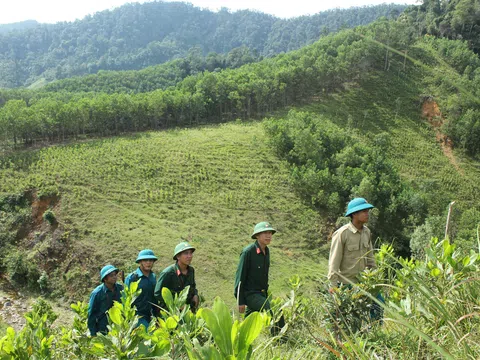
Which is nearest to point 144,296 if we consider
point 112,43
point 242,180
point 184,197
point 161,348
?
point 161,348

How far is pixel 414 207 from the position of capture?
3109 cm

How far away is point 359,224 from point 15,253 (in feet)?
81.4

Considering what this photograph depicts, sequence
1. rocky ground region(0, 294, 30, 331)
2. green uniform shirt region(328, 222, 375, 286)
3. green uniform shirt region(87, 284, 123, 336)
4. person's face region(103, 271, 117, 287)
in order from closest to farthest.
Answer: green uniform shirt region(328, 222, 375, 286) → green uniform shirt region(87, 284, 123, 336) → person's face region(103, 271, 117, 287) → rocky ground region(0, 294, 30, 331)

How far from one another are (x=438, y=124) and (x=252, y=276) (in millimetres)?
51104

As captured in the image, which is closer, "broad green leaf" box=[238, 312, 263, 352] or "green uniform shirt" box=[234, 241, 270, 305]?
"broad green leaf" box=[238, 312, 263, 352]

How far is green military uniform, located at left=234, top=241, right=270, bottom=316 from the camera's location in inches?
154

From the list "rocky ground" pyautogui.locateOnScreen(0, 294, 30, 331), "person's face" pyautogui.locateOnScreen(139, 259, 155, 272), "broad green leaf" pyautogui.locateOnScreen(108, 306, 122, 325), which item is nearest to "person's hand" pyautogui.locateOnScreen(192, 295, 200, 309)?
"person's face" pyautogui.locateOnScreen(139, 259, 155, 272)

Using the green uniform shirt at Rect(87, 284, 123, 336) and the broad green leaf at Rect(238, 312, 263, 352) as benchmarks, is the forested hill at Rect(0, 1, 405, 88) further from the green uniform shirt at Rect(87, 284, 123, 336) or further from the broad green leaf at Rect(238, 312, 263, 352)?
the broad green leaf at Rect(238, 312, 263, 352)

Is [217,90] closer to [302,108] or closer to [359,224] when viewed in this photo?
[302,108]

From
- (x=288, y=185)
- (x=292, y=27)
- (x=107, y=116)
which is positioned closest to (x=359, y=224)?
(x=288, y=185)

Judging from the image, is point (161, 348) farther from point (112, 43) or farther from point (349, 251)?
point (112, 43)

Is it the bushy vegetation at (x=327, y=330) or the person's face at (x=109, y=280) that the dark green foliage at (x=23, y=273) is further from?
the bushy vegetation at (x=327, y=330)

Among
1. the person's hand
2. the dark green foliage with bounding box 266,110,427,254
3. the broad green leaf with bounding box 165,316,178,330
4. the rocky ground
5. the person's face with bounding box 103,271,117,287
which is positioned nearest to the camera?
the broad green leaf with bounding box 165,316,178,330

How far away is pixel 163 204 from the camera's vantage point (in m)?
28.3
